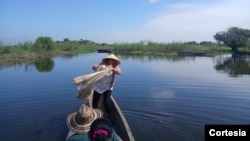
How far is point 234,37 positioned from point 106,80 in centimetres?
5136

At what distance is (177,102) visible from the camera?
974cm

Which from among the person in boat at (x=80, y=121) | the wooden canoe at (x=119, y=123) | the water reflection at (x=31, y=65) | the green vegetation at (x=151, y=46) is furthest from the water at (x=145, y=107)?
the green vegetation at (x=151, y=46)

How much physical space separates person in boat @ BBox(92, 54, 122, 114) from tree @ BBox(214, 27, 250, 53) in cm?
4873

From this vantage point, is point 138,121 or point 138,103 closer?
point 138,121

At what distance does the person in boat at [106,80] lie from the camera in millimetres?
6098

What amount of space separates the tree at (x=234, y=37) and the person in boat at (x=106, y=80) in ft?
160

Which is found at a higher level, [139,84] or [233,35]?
[233,35]

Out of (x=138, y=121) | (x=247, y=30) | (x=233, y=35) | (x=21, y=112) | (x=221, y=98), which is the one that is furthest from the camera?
(x=247, y=30)

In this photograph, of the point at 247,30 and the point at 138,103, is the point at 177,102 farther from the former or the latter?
the point at 247,30

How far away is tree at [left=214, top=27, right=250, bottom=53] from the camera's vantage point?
5147 cm

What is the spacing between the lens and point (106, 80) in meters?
6.43

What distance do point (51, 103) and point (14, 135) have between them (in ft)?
10.2

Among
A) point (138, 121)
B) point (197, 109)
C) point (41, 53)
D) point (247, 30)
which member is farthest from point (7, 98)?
point (247, 30)

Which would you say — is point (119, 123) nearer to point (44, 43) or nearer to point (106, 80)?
point (106, 80)
